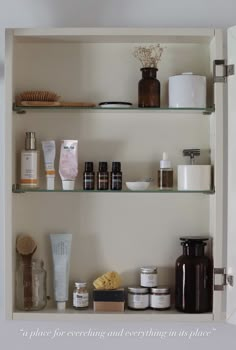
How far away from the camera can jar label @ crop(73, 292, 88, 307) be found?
55.8 inches

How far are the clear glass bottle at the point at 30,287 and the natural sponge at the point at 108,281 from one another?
0.46 ft

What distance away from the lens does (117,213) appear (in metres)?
1.48

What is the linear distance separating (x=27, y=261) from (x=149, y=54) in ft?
2.03

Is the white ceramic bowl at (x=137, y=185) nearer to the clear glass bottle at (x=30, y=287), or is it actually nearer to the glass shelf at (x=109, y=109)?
the glass shelf at (x=109, y=109)

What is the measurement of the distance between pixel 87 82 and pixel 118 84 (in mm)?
82

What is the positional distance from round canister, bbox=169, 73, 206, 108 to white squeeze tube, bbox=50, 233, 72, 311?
45 centimetres

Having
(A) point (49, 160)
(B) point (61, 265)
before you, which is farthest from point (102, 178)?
(B) point (61, 265)

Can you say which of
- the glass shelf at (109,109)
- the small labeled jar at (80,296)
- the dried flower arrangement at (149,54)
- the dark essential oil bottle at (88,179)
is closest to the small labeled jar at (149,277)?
the small labeled jar at (80,296)

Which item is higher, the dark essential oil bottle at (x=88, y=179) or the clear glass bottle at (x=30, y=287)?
the dark essential oil bottle at (x=88, y=179)

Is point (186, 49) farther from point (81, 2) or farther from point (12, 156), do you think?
point (12, 156)

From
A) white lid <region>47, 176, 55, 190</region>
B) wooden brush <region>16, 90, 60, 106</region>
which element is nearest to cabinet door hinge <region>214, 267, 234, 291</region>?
white lid <region>47, 176, 55, 190</region>

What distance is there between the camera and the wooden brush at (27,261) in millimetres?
1416

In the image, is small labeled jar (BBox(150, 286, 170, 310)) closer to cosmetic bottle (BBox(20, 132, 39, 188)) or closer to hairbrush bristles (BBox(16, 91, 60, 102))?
cosmetic bottle (BBox(20, 132, 39, 188))
